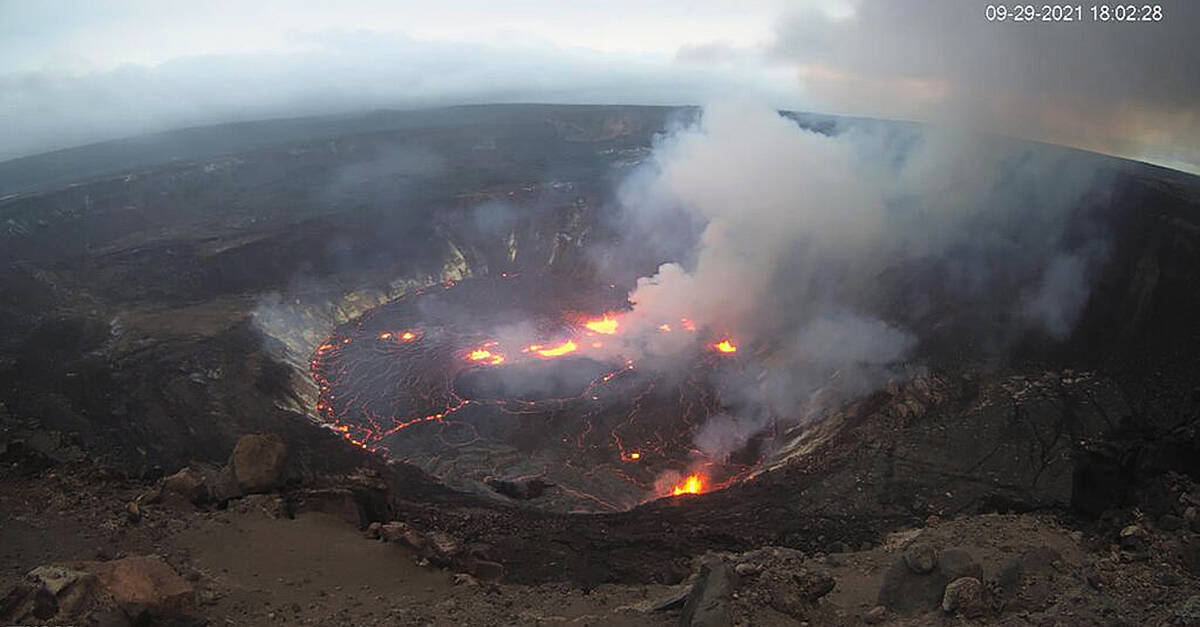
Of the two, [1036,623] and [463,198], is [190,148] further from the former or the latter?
[1036,623]

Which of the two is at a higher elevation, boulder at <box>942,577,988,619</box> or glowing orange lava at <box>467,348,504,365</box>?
boulder at <box>942,577,988,619</box>

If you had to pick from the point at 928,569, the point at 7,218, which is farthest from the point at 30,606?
the point at 7,218

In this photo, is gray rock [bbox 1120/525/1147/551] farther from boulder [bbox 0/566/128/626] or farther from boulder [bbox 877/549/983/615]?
boulder [bbox 0/566/128/626]

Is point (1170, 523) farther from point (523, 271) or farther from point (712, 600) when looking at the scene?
point (523, 271)

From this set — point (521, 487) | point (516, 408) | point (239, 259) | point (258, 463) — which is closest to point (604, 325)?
point (516, 408)

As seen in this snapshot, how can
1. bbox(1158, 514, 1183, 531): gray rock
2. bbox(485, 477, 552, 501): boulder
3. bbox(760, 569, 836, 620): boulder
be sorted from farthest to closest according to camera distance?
bbox(485, 477, 552, 501): boulder
bbox(1158, 514, 1183, 531): gray rock
bbox(760, 569, 836, 620): boulder

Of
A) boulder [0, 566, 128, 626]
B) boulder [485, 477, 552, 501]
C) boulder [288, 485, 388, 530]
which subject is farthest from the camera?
boulder [485, 477, 552, 501]

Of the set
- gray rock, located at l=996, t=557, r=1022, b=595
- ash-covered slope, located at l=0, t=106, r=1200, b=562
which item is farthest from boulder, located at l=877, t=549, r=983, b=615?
ash-covered slope, located at l=0, t=106, r=1200, b=562
